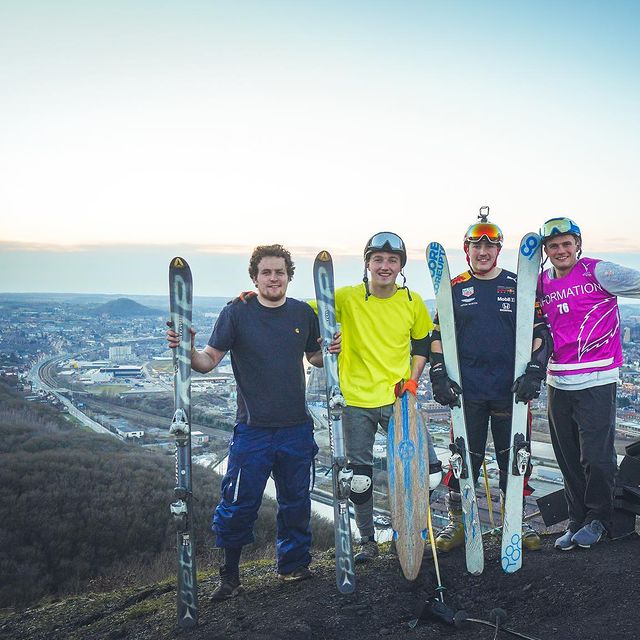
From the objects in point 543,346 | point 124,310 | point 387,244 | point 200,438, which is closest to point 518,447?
point 543,346

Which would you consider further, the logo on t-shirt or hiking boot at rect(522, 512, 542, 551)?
hiking boot at rect(522, 512, 542, 551)

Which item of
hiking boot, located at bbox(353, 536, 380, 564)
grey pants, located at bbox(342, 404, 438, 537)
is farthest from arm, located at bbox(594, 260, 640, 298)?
hiking boot, located at bbox(353, 536, 380, 564)

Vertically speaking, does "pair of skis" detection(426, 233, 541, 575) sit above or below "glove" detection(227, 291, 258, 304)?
below

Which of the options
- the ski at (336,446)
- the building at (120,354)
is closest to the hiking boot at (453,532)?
the ski at (336,446)

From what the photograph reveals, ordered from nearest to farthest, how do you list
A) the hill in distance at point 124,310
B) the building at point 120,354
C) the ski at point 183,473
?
the ski at point 183,473 < the building at point 120,354 < the hill in distance at point 124,310

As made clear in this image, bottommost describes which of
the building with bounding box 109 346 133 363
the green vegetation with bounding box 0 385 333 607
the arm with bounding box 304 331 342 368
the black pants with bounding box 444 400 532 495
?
the building with bounding box 109 346 133 363

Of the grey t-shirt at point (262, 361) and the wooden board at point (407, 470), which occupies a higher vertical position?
the grey t-shirt at point (262, 361)

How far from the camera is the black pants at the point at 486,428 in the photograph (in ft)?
13.6

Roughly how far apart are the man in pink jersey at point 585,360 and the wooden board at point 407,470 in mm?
1157

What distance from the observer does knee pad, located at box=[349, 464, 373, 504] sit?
4.07 meters

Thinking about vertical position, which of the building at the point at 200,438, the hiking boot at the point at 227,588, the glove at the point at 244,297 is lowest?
the building at the point at 200,438

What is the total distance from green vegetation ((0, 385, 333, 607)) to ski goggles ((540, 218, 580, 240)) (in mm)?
6618

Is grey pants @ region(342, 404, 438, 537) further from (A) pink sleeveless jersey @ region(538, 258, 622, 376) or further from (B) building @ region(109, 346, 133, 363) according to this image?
(B) building @ region(109, 346, 133, 363)

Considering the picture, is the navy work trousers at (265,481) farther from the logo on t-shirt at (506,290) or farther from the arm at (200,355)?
the logo on t-shirt at (506,290)
